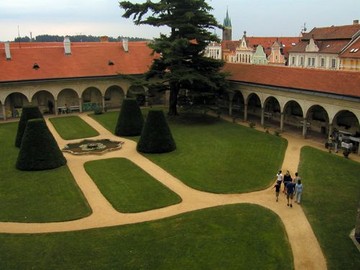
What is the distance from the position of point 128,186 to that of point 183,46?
1660cm

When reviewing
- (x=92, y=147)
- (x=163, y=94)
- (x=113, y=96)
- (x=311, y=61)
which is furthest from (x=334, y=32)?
(x=92, y=147)

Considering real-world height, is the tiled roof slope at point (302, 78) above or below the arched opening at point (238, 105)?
above

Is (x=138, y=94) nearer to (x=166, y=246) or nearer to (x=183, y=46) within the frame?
(x=183, y=46)

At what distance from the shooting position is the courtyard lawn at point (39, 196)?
1711 cm

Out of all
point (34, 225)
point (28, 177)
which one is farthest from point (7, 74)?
point (34, 225)

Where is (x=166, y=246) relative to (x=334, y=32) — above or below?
below

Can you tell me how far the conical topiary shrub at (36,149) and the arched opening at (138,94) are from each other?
66.0 feet

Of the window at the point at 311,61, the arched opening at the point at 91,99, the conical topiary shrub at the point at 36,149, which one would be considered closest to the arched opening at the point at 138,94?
the arched opening at the point at 91,99

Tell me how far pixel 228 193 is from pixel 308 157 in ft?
28.7

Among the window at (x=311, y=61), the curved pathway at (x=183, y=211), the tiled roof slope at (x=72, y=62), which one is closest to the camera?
the curved pathway at (x=183, y=211)

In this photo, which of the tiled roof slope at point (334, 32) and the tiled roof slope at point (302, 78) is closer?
the tiled roof slope at point (302, 78)

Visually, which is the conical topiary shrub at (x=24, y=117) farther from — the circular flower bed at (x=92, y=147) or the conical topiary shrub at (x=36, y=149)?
the conical topiary shrub at (x=36, y=149)

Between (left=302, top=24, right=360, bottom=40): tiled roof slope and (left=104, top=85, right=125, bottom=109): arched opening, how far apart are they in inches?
1294

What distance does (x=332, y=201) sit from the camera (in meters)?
18.3
